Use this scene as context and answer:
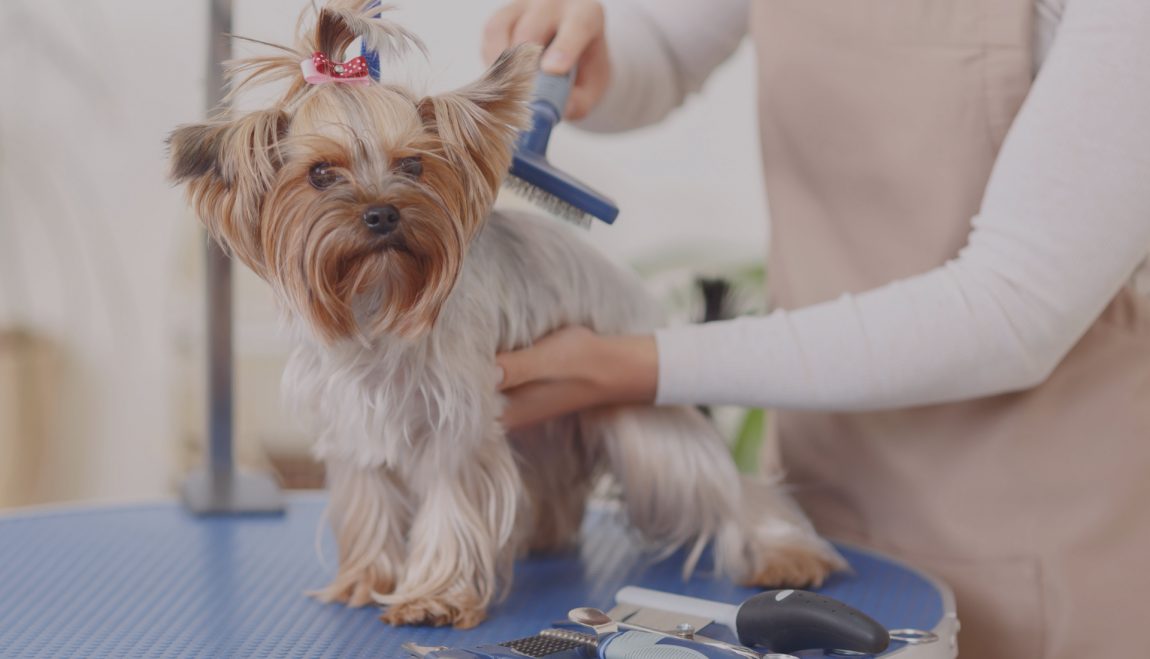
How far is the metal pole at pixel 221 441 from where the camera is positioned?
1.44 metres

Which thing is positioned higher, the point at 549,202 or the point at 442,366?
the point at 549,202

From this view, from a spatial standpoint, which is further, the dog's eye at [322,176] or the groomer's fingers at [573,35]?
the groomer's fingers at [573,35]

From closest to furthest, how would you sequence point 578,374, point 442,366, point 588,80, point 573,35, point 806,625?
point 806,625
point 442,366
point 578,374
point 573,35
point 588,80

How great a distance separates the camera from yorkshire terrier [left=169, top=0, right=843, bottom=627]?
948 millimetres

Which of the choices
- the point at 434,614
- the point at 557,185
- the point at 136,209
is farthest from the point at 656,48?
the point at 136,209

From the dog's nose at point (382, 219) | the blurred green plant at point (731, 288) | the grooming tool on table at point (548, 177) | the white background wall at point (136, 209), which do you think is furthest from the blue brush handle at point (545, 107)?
the white background wall at point (136, 209)

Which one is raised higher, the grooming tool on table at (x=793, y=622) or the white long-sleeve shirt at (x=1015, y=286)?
the white long-sleeve shirt at (x=1015, y=286)

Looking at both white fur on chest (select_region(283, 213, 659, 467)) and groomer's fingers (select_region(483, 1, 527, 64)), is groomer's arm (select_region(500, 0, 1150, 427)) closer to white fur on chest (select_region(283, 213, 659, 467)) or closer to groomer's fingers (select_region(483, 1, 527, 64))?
white fur on chest (select_region(283, 213, 659, 467))

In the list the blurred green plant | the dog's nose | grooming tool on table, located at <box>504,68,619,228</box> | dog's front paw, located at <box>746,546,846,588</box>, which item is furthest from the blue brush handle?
dog's front paw, located at <box>746,546,846,588</box>

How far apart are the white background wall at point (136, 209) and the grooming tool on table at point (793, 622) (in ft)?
5.42

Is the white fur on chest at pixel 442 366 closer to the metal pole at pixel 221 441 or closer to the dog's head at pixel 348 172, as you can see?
the dog's head at pixel 348 172

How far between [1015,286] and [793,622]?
38cm

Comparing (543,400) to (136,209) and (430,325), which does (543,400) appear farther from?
(136,209)

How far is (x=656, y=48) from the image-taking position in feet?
4.85
